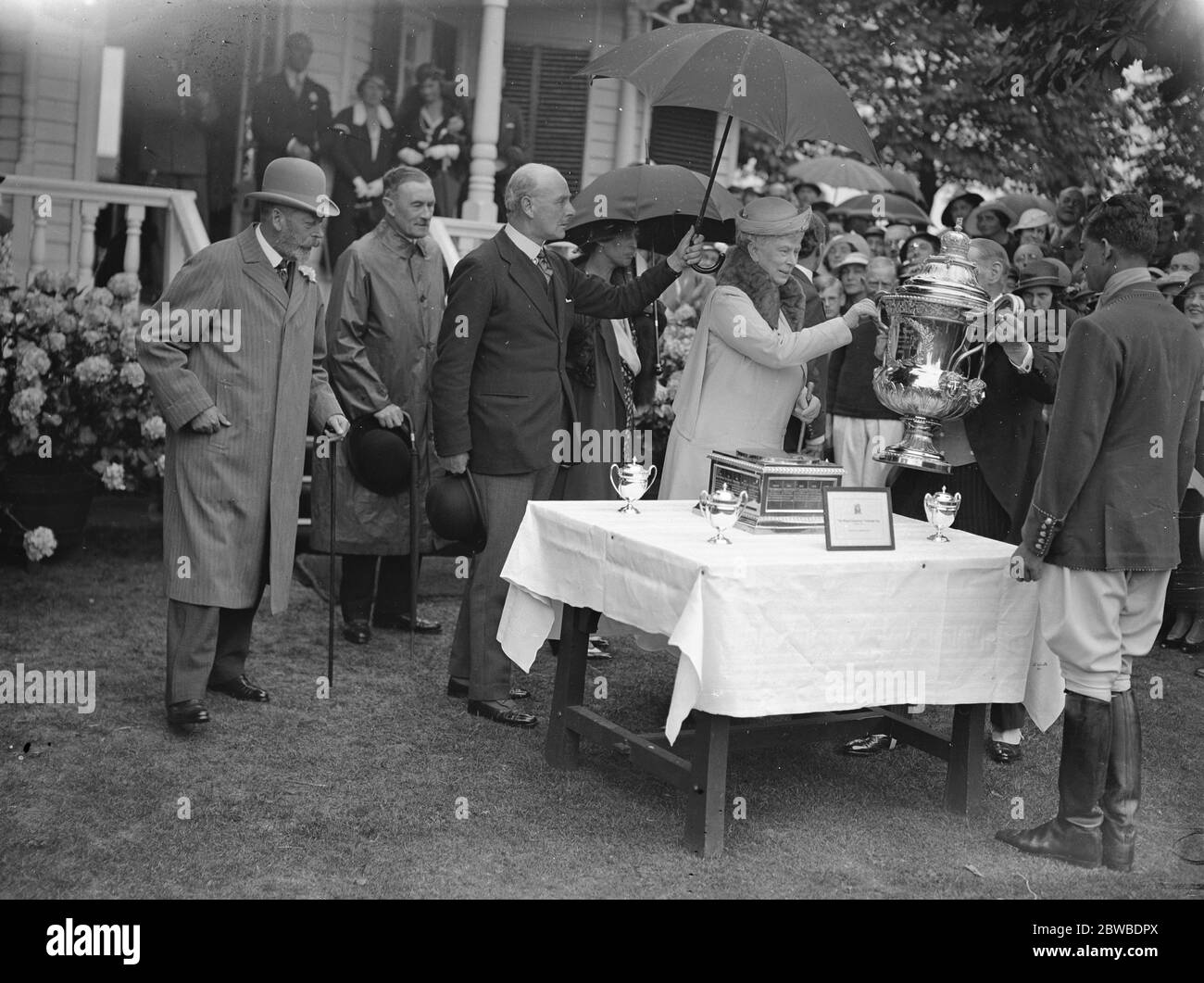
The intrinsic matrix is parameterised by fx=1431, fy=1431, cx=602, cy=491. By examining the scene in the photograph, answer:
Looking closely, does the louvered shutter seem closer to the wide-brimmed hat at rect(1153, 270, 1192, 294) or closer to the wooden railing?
the wooden railing

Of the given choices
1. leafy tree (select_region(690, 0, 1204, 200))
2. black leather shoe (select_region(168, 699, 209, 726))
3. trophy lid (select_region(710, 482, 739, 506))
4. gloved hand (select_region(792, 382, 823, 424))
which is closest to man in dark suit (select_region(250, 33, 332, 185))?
gloved hand (select_region(792, 382, 823, 424))

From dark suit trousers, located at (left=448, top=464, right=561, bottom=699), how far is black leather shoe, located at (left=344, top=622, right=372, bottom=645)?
4.17 ft

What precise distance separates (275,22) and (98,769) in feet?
30.2

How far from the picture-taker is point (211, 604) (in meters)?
5.45

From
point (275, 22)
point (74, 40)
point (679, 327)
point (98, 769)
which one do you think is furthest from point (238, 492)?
point (275, 22)

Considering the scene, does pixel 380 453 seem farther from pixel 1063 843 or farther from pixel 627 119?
pixel 627 119

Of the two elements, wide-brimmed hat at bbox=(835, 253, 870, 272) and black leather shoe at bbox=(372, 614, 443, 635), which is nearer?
black leather shoe at bbox=(372, 614, 443, 635)

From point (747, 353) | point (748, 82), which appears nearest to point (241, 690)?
point (747, 353)

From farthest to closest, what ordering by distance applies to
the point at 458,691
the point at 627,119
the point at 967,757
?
the point at 627,119, the point at 458,691, the point at 967,757

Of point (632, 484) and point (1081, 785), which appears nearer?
point (1081, 785)

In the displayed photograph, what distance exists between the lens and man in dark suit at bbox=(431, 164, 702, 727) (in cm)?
573

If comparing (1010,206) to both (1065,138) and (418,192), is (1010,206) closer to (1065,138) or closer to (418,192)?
(418,192)

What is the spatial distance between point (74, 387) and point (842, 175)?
7883 millimetres

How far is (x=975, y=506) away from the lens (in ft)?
18.6
